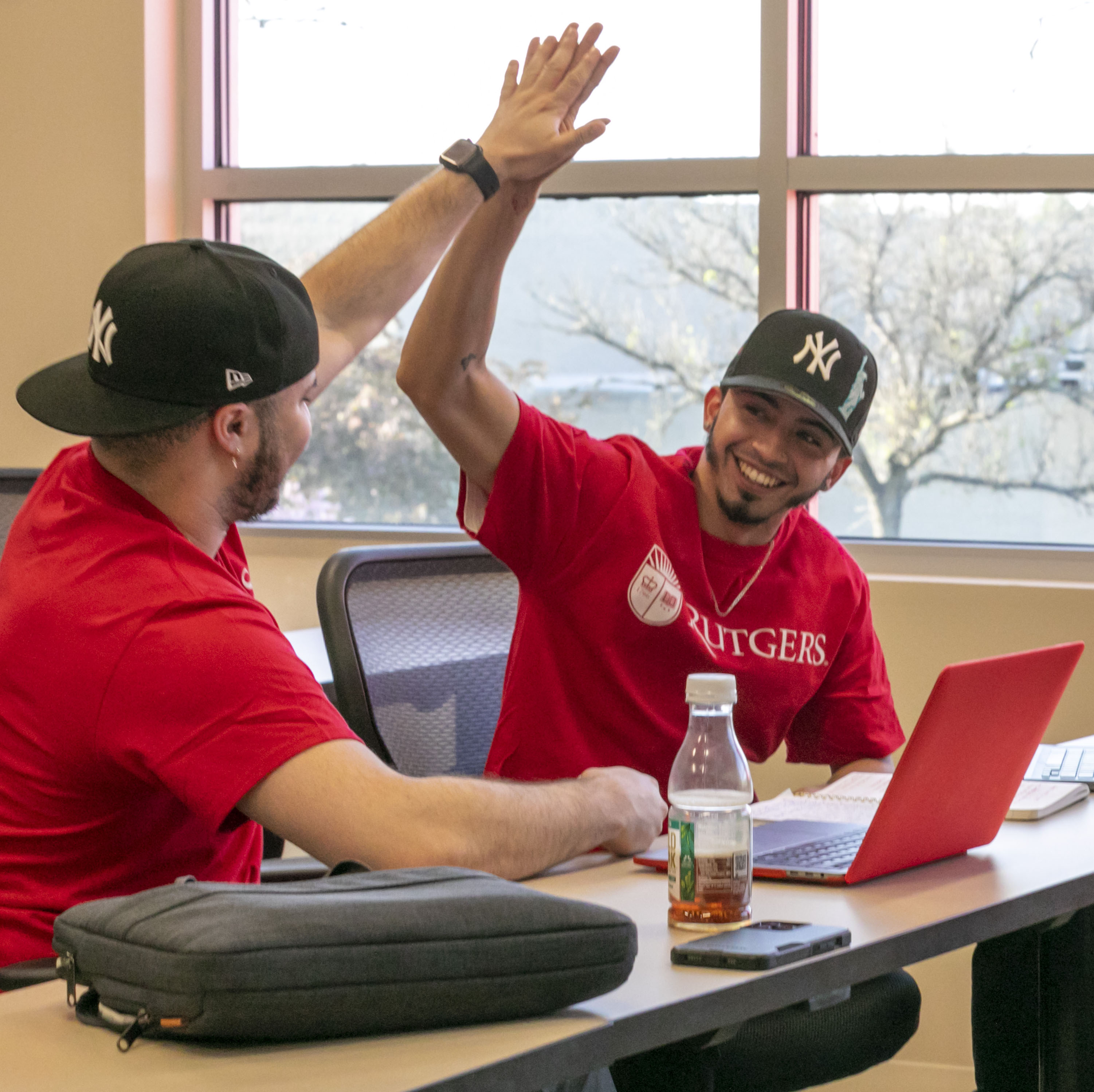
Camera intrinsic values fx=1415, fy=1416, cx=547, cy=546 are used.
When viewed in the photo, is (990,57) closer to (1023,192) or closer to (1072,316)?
(1023,192)

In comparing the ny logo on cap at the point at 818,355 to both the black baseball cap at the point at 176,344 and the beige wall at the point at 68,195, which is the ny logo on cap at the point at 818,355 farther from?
the beige wall at the point at 68,195

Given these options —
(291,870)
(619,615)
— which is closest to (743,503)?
(619,615)

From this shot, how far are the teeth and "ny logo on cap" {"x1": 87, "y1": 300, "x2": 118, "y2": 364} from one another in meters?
0.95

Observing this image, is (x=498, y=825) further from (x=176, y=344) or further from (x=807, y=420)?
(x=807, y=420)

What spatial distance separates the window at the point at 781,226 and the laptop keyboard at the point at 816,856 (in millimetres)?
1529

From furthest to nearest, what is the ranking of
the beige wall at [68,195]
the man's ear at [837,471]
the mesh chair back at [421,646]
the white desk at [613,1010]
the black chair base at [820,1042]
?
1. the beige wall at [68,195]
2. the man's ear at [837,471]
3. the mesh chair back at [421,646]
4. the black chair base at [820,1042]
5. the white desk at [613,1010]

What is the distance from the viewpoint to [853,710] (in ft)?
6.72

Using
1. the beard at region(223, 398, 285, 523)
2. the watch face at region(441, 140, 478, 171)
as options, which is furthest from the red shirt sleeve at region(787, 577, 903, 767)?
the beard at region(223, 398, 285, 523)

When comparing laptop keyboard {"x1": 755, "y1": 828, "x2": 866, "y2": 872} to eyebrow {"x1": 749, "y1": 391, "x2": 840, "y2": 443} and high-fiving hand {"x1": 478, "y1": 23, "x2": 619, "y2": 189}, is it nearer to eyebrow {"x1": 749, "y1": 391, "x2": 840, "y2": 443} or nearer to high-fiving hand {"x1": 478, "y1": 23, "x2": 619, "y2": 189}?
eyebrow {"x1": 749, "y1": 391, "x2": 840, "y2": 443}

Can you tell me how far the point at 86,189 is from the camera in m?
3.30

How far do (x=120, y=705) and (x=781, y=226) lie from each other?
6.68ft

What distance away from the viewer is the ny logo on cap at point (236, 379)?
4.30 feet

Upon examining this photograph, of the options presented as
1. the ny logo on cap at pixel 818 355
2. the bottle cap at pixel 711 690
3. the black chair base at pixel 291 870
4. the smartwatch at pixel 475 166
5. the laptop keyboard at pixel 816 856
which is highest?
the smartwatch at pixel 475 166

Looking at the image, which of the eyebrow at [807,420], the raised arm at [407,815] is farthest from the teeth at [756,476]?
the raised arm at [407,815]
